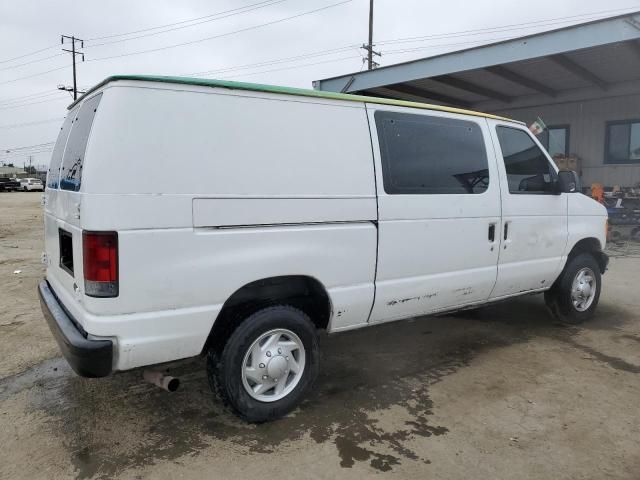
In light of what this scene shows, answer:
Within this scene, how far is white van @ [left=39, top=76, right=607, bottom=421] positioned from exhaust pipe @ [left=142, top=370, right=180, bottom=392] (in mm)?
218

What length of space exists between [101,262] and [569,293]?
178 inches

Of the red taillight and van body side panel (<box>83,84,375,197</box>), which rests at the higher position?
van body side panel (<box>83,84,375,197</box>)

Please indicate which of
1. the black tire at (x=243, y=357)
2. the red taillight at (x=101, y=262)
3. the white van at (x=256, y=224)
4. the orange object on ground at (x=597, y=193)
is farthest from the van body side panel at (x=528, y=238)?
the orange object on ground at (x=597, y=193)

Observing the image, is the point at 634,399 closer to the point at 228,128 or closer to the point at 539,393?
the point at 539,393

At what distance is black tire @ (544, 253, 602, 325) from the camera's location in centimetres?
520

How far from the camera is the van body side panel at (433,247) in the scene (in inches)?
144

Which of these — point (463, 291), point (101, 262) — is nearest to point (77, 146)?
point (101, 262)

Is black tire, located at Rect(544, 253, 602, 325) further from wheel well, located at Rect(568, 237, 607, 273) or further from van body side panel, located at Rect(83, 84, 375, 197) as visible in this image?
van body side panel, located at Rect(83, 84, 375, 197)

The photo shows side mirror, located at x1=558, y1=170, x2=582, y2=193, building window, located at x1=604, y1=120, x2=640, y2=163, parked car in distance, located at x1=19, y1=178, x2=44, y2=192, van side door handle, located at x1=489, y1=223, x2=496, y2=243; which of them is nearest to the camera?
van side door handle, located at x1=489, y1=223, x2=496, y2=243

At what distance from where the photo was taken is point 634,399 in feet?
11.9

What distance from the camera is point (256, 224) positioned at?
120 inches

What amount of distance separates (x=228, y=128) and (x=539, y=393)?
9.41ft

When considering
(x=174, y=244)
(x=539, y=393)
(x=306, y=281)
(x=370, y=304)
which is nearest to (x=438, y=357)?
(x=539, y=393)

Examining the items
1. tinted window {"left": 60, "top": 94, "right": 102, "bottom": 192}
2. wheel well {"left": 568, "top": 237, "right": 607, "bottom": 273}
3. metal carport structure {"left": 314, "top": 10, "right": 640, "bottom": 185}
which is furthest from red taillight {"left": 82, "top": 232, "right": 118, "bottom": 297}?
metal carport structure {"left": 314, "top": 10, "right": 640, "bottom": 185}
